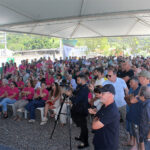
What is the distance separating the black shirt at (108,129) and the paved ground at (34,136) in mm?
1657

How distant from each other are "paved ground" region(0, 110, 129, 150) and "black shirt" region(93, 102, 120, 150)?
1.66 metres

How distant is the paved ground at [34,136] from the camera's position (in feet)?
12.3

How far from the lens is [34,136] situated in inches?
167

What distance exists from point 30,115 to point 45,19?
16.4ft

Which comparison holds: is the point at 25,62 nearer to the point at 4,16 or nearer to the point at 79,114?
the point at 4,16

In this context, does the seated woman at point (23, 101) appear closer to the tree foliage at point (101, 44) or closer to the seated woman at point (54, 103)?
the seated woman at point (54, 103)

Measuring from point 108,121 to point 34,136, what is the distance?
9.71ft

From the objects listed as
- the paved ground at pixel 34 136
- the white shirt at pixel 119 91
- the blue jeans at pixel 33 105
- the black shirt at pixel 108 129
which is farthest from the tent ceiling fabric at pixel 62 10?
the black shirt at pixel 108 129

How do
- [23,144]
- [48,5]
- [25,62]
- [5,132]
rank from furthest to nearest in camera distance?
[25,62] → [48,5] → [5,132] → [23,144]

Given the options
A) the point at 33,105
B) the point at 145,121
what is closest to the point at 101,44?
the point at 33,105

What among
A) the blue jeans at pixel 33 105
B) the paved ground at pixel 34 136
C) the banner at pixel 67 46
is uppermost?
the banner at pixel 67 46

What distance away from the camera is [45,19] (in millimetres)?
8062

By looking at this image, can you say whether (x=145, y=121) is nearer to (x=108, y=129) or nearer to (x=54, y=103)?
(x=108, y=129)

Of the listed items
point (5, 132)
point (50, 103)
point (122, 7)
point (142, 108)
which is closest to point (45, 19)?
point (122, 7)
